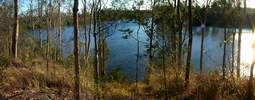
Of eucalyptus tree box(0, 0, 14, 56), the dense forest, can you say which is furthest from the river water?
eucalyptus tree box(0, 0, 14, 56)

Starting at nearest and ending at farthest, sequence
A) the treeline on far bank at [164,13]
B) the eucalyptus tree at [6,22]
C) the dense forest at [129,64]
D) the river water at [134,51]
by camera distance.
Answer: the dense forest at [129,64]
the eucalyptus tree at [6,22]
the treeline on far bank at [164,13]
the river water at [134,51]

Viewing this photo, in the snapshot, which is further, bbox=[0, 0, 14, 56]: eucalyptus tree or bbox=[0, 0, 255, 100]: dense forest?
bbox=[0, 0, 14, 56]: eucalyptus tree

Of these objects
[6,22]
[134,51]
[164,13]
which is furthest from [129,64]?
[6,22]

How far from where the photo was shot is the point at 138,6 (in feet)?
115

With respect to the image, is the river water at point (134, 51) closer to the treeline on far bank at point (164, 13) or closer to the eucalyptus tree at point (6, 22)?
the treeline on far bank at point (164, 13)

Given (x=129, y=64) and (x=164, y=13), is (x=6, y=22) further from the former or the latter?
(x=129, y=64)

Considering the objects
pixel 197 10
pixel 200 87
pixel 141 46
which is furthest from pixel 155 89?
pixel 141 46

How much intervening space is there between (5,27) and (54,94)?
72.9 feet

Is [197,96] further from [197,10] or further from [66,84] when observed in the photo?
[197,10]

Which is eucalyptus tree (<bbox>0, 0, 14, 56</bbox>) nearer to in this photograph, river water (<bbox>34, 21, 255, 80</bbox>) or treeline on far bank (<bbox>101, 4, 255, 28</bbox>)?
river water (<bbox>34, 21, 255, 80</bbox>)

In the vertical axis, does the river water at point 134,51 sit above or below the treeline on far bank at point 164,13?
below

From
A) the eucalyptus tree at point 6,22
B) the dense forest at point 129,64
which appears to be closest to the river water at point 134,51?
the dense forest at point 129,64

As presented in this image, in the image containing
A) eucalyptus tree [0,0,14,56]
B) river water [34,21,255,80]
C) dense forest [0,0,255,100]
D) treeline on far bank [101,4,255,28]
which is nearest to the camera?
dense forest [0,0,255,100]

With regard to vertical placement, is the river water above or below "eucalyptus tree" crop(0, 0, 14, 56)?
below
